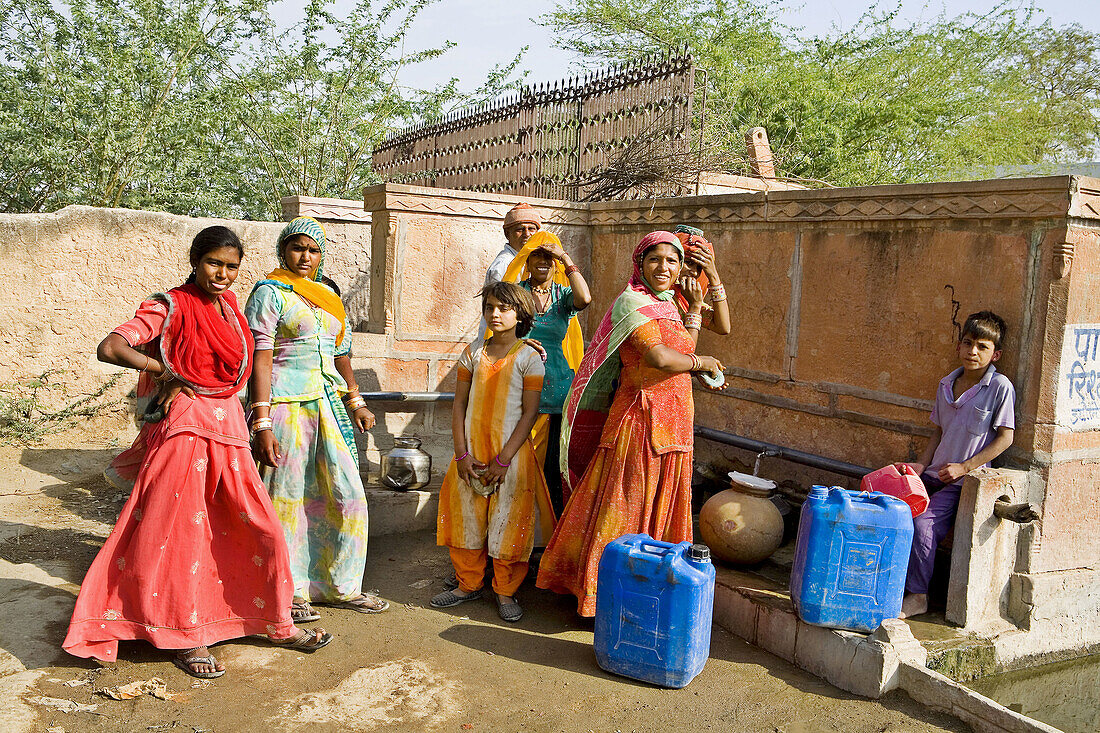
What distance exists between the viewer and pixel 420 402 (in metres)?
6.72

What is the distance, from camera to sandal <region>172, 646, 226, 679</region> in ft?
12.0

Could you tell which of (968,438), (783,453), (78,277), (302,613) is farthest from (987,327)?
(78,277)

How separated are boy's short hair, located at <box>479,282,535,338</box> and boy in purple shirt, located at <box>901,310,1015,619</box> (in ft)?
7.16

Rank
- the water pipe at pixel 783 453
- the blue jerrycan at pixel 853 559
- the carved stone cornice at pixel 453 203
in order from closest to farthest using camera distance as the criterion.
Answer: the blue jerrycan at pixel 853 559 < the water pipe at pixel 783 453 < the carved stone cornice at pixel 453 203

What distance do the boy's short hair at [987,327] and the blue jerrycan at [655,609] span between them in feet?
5.96

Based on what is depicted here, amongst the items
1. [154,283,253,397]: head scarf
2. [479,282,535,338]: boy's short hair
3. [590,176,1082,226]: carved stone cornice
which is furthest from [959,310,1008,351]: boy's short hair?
[154,283,253,397]: head scarf

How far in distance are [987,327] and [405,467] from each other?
355 cm

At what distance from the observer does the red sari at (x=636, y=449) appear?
13.8 feet

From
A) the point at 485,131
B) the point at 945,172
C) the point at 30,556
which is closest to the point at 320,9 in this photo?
the point at 485,131

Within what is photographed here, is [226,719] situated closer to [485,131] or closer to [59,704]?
[59,704]

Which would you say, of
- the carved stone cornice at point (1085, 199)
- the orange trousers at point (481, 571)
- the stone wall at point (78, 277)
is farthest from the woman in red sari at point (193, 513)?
the stone wall at point (78, 277)

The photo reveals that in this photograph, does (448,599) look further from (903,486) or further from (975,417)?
(975,417)

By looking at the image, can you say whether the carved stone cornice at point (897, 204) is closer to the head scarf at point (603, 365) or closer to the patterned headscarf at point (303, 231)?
the head scarf at point (603, 365)

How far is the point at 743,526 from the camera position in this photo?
4719 millimetres
